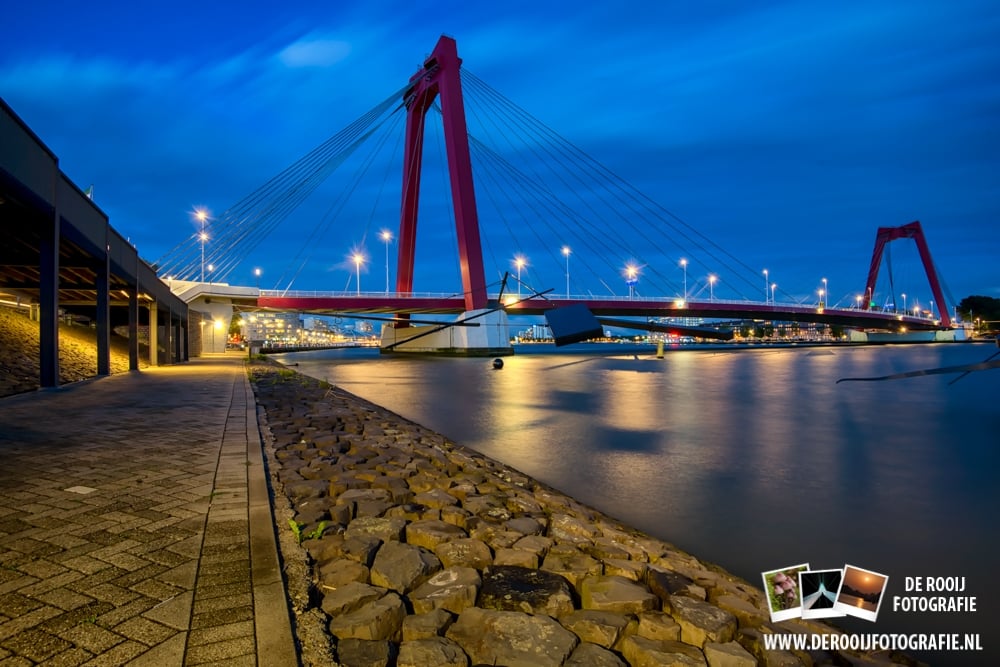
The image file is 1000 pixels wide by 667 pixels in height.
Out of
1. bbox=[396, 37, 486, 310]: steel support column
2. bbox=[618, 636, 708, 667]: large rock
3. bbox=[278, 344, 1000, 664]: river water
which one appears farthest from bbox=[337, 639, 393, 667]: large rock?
bbox=[396, 37, 486, 310]: steel support column

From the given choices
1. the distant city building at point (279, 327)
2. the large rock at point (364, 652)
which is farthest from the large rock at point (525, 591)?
the distant city building at point (279, 327)

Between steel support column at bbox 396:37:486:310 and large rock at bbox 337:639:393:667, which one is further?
steel support column at bbox 396:37:486:310

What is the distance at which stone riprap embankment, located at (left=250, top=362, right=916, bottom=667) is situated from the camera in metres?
2.22

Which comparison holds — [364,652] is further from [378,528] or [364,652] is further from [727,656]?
[727,656]

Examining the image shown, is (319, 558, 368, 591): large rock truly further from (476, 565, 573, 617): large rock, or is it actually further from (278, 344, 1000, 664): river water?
(278, 344, 1000, 664): river water

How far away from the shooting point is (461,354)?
44.3m

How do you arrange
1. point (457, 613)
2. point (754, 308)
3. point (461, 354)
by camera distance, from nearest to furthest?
point (457, 613) < point (461, 354) < point (754, 308)

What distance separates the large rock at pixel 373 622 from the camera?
89.4 inches

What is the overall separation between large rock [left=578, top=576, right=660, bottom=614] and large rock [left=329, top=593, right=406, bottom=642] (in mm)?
993

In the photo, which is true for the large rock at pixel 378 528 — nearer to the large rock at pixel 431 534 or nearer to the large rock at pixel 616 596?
the large rock at pixel 431 534

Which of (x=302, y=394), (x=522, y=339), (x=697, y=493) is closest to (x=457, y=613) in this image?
(x=697, y=493)

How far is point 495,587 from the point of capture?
276 cm

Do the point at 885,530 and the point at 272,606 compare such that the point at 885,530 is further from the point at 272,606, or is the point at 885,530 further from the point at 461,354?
the point at 461,354

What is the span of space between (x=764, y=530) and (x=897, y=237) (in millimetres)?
105619
